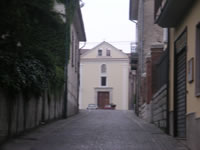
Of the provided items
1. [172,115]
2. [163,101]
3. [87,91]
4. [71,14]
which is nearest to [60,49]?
[71,14]

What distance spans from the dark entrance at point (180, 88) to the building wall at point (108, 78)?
5221cm

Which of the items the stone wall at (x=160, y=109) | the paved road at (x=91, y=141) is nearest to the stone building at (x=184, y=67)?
the paved road at (x=91, y=141)

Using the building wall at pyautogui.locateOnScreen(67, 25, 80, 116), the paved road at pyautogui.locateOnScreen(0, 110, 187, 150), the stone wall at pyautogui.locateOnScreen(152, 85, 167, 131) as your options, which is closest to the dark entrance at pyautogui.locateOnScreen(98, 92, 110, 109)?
the building wall at pyautogui.locateOnScreen(67, 25, 80, 116)

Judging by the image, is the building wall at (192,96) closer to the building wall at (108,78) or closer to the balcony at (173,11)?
the balcony at (173,11)

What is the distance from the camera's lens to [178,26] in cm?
1259

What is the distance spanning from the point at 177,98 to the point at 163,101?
2286 millimetres

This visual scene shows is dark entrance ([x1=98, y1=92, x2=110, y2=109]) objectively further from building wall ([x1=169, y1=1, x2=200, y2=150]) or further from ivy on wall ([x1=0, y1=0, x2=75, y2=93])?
building wall ([x1=169, y1=1, x2=200, y2=150])

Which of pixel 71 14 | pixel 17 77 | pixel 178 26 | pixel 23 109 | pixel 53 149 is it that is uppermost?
pixel 71 14

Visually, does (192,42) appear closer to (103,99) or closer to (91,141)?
(91,141)

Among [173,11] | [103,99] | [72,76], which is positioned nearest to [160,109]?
[173,11]

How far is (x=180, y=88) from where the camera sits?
40.6 feet

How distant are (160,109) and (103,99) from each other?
164 ft

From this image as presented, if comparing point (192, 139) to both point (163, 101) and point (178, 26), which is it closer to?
point (178, 26)

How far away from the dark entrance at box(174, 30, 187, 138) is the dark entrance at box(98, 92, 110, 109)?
51988 millimetres
